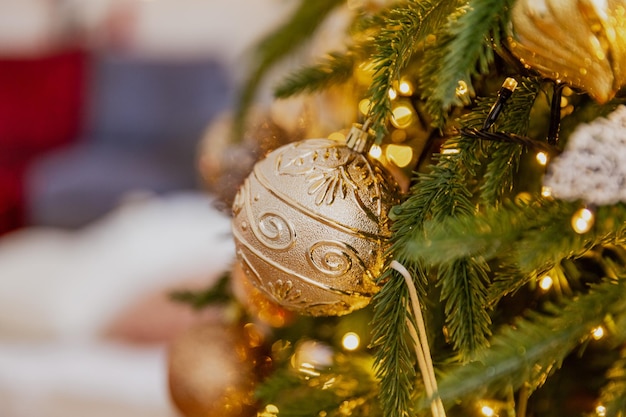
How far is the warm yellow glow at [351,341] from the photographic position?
1.57 ft

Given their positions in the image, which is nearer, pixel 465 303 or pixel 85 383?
pixel 465 303

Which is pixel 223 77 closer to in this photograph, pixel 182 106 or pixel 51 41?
pixel 182 106

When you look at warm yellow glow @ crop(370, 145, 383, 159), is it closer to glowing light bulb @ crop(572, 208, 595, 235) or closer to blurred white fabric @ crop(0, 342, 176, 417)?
glowing light bulb @ crop(572, 208, 595, 235)

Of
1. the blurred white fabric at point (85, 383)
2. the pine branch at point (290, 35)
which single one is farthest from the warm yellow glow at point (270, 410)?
the blurred white fabric at point (85, 383)

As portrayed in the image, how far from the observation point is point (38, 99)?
271cm

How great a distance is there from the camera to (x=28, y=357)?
4.09ft

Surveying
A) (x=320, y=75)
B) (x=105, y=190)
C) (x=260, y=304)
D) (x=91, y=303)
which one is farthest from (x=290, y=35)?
(x=105, y=190)

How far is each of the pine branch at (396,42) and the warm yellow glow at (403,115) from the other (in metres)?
0.09

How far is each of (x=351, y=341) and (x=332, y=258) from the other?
0.13m

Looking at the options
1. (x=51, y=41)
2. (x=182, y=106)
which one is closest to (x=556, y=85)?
(x=182, y=106)

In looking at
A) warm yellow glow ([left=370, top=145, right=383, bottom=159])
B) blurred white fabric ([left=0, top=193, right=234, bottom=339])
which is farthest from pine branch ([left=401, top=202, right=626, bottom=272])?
blurred white fabric ([left=0, top=193, right=234, bottom=339])

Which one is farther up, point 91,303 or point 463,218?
point 463,218

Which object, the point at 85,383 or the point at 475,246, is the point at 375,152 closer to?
the point at 475,246

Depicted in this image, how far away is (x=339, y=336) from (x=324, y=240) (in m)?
0.17
